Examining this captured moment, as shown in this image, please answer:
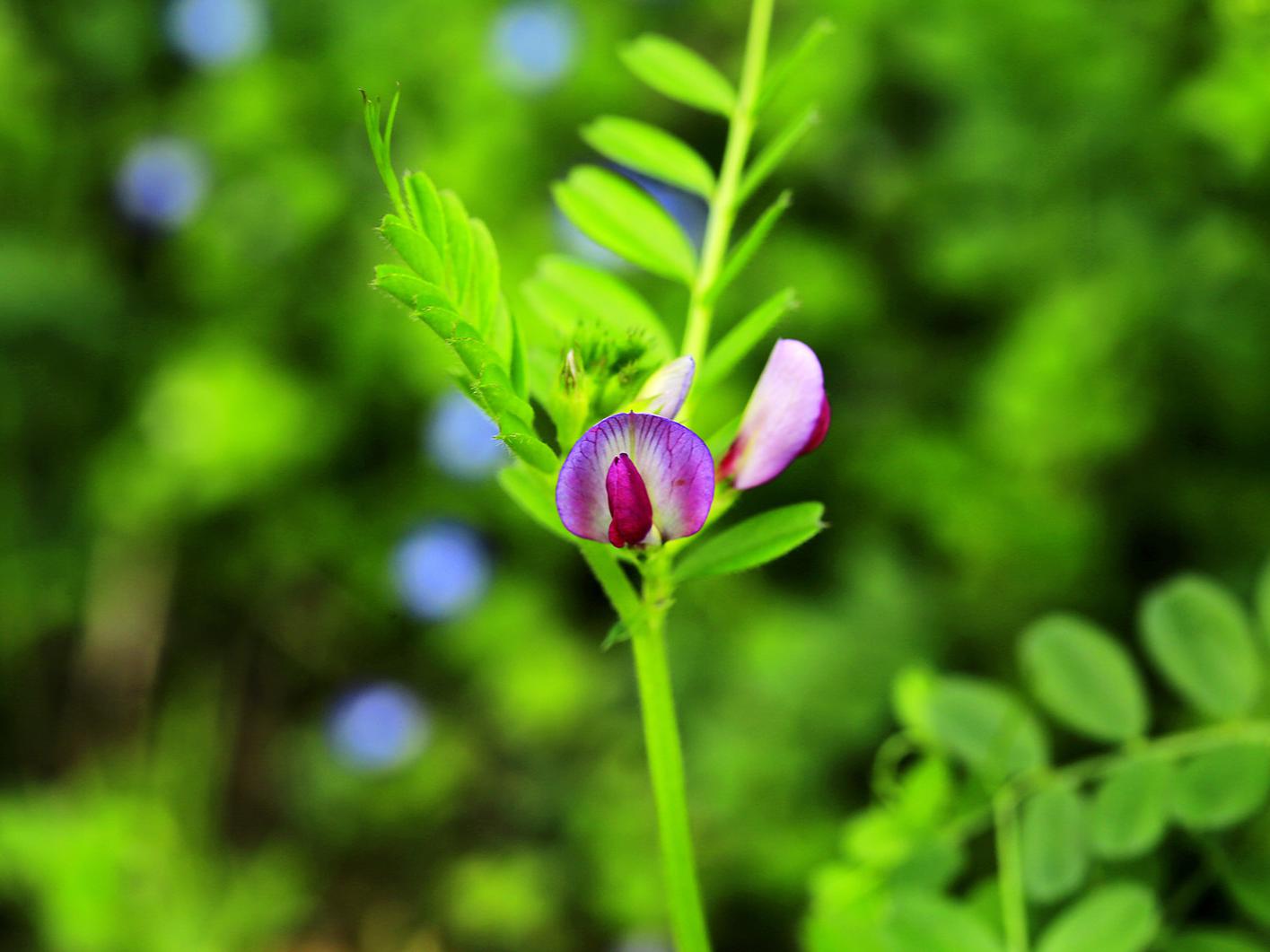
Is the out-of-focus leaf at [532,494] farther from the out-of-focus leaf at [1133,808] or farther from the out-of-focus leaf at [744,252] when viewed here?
the out-of-focus leaf at [1133,808]

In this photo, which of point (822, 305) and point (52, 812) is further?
point (52, 812)

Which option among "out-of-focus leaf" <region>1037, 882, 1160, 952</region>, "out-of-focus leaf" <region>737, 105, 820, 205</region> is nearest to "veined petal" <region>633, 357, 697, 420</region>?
"out-of-focus leaf" <region>737, 105, 820, 205</region>

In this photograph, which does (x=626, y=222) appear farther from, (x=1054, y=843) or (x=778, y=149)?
(x=1054, y=843)

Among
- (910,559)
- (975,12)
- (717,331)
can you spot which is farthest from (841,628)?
(975,12)

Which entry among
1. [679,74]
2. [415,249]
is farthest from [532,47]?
[415,249]

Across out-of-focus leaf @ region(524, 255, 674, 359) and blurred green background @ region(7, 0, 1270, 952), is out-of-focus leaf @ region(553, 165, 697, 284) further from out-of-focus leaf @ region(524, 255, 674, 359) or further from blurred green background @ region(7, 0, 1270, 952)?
blurred green background @ region(7, 0, 1270, 952)

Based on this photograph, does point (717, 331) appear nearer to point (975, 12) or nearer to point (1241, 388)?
point (975, 12)
